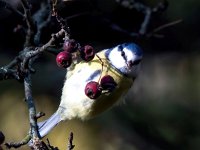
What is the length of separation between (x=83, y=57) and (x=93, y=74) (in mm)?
498

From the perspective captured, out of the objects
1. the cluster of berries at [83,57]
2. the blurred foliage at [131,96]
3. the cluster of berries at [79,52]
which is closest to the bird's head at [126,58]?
the cluster of berries at [83,57]

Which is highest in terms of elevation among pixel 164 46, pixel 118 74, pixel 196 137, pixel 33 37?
pixel 33 37

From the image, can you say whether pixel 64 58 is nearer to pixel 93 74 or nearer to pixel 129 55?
pixel 93 74

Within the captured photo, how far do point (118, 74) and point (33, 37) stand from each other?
534mm

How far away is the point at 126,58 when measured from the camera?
272 cm

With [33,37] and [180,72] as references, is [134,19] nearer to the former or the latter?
[180,72]

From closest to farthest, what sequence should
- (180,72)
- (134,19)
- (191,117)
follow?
(134,19) < (191,117) < (180,72)

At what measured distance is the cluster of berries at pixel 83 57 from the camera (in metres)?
1.94

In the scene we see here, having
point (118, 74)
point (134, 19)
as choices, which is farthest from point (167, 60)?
point (118, 74)

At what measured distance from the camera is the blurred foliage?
405 centimetres

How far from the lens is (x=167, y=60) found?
194 inches

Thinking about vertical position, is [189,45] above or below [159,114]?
above

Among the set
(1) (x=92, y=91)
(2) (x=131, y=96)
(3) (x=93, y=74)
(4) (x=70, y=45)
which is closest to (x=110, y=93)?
(3) (x=93, y=74)

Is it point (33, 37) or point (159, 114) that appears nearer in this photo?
point (33, 37)
